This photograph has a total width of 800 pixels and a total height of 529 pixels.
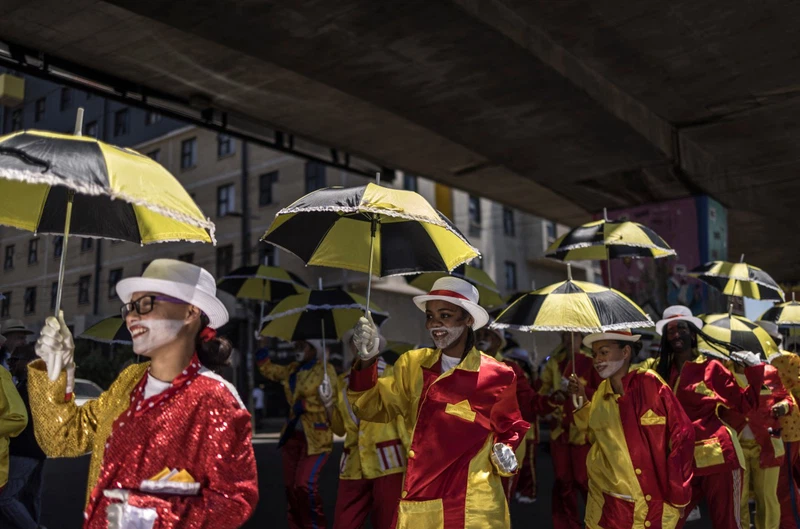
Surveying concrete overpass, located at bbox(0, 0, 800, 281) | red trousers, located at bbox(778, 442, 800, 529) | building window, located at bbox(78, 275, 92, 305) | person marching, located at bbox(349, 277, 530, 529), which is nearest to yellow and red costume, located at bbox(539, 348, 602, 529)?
red trousers, located at bbox(778, 442, 800, 529)

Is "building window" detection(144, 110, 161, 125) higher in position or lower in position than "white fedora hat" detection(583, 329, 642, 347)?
higher

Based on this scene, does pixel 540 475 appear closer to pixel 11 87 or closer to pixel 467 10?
pixel 467 10

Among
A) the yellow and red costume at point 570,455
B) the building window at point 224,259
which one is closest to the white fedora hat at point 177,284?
the yellow and red costume at point 570,455

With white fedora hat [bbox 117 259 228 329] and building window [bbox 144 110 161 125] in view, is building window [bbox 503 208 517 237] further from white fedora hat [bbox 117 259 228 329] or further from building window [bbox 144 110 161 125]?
white fedora hat [bbox 117 259 228 329]

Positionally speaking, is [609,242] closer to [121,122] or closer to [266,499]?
[266,499]

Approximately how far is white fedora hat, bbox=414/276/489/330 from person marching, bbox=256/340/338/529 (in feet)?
11.2

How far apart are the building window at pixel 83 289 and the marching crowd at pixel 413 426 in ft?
115

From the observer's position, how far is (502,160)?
18.8 metres

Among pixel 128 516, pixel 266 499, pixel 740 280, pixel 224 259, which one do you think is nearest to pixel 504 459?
pixel 128 516

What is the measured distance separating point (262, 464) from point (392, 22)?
31.1ft

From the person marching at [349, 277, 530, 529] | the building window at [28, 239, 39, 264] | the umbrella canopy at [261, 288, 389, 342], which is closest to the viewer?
the person marching at [349, 277, 530, 529]

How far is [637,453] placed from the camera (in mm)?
6098

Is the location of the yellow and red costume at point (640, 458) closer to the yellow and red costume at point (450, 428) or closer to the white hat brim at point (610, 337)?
the white hat brim at point (610, 337)

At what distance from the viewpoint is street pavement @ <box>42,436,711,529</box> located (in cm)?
1059
